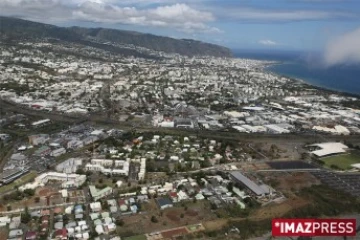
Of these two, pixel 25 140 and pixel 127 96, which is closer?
pixel 25 140

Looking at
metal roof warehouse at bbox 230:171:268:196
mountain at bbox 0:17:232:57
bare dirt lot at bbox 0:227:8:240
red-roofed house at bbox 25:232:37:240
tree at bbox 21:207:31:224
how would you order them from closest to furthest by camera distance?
red-roofed house at bbox 25:232:37:240 < bare dirt lot at bbox 0:227:8:240 < tree at bbox 21:207:31:224 < metal roof warehouse at bbox 230:171:268:196 < mountain at bbox 0:17:232:57

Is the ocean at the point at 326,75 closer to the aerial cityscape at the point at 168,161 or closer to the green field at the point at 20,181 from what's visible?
the aerial cityscape at the point at 168,161

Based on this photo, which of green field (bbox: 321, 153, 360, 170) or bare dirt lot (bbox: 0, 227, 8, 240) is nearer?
bare dirt lot (bbox: 0, 227, 8, 240)

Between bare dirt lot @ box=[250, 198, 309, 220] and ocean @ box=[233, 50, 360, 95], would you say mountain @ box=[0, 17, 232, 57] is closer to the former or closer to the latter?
ocean @ box=[233, 50, 360, 95]

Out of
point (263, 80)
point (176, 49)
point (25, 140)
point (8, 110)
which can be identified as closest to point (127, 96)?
point (8, 110)

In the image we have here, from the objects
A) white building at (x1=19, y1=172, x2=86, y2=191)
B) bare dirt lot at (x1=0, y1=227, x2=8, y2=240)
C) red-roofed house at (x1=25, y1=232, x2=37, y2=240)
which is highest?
white building at (x1=19, y1=172, x2=86, y2=191)

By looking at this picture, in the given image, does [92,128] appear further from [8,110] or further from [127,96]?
[127,96]

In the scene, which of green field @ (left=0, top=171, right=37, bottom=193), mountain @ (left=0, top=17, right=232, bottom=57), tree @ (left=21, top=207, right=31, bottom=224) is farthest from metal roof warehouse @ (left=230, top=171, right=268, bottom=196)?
mountain @ (left=0, top=17, right=232, bottom=57)

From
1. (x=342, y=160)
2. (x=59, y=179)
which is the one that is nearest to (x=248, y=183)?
(x=342, y=160)
